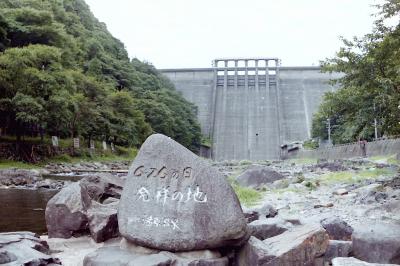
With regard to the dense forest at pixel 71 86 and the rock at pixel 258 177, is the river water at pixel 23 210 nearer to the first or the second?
the rock at pixel 258 177

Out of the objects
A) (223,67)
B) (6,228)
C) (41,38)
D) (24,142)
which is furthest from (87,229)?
(223,67)

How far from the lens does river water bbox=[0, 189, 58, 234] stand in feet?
33.4

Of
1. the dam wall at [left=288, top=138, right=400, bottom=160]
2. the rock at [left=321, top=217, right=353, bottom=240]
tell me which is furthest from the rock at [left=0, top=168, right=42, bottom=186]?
the dam wall at [left=288, top=138, right=400, bottom=160]

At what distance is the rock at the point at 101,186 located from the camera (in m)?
11.0

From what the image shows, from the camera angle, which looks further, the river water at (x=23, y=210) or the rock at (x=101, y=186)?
the rock at (x=101, y=186)

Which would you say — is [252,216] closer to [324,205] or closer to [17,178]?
[324,205]

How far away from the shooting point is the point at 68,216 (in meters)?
8.78

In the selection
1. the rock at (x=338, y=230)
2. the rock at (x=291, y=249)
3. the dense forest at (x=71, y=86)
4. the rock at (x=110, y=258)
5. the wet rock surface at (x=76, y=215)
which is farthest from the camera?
the dense forest at (x=71, y=86)

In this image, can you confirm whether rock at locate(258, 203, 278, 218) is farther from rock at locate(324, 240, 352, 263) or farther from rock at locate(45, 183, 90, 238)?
rock at locate(45, 183, 90, 238)

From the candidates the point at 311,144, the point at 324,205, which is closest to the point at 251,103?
the point at 311,144

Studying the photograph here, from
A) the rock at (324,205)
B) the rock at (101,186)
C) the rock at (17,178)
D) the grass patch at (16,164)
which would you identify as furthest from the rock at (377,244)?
the grass patch at (16,164)

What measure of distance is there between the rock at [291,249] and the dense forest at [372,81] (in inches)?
331

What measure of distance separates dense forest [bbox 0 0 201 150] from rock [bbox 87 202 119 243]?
79.6 feet

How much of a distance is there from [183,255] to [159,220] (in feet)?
1.98
